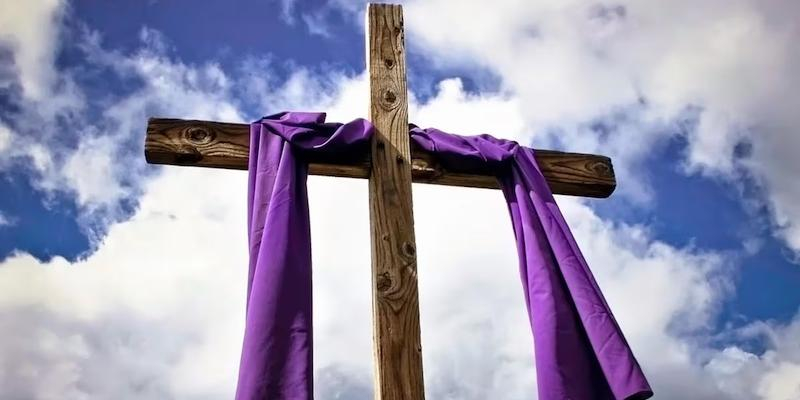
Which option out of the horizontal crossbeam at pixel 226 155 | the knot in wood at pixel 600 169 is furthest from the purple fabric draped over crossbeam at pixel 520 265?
the knot in wood at pixel 600 169

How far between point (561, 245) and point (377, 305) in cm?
85

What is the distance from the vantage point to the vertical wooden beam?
2.78 meters

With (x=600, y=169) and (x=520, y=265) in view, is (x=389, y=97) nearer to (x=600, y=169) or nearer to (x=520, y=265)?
(x=520, y=265)

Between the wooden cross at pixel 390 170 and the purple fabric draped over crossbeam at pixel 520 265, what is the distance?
0.08 meters

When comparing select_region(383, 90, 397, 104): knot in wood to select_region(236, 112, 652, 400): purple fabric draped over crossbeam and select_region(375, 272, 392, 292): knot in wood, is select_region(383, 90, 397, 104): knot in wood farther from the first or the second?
select_region(375, 272, 392, 292): knot in wood

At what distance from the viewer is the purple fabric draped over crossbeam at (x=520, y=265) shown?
2.71m

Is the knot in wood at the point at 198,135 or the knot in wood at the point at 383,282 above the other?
the knot in wood at the point at 198,135

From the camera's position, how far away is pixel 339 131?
328 centimetres

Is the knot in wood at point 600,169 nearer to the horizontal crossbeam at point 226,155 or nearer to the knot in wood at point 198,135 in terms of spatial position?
the horizontal crossbeam at point 226,155

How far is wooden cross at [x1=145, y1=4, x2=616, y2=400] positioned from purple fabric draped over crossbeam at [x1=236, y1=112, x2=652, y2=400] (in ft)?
0.26

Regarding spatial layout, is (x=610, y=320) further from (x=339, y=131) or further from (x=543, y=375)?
(x=339, y=131)

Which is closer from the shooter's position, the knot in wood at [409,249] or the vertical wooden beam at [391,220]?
the vertical wooden beam at [391,220]

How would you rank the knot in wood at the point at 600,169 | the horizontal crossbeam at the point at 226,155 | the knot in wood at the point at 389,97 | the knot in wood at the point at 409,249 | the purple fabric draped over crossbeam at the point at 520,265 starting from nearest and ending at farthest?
the purple fabric draped over crossbeam at the point at 520,265, the knot in wood at the point at 409,249, the horizontal crossbeam at the point at 226,155, the knot in wood at the point at 389,97, the knot in wood at the point at 600,169

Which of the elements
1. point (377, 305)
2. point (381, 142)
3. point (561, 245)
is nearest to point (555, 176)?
point (561, 245)
